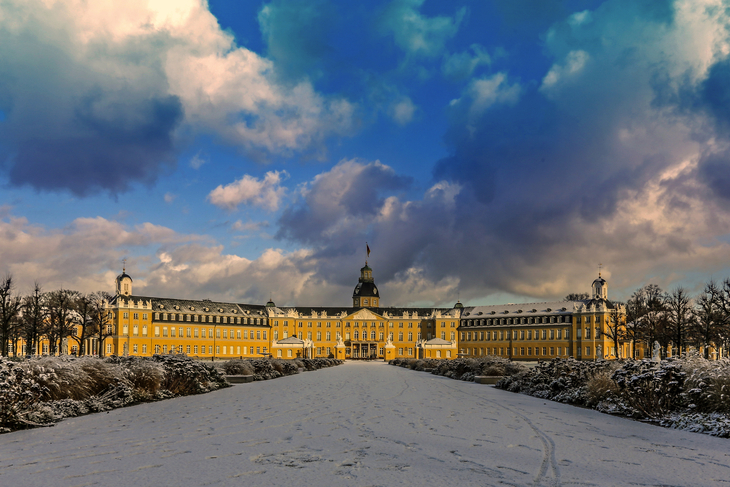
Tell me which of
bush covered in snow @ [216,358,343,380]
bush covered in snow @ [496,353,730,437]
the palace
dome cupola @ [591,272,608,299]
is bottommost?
the palace

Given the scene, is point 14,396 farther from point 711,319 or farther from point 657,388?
point 711,319

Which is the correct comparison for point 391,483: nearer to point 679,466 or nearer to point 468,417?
point 679,466

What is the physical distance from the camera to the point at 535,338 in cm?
10781

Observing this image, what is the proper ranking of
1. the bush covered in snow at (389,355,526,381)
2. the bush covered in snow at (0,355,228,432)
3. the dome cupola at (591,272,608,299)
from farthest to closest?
the dome cupola at (591,272,608,299), the bush covered in snow at (389,355,526,381), the bush covered in snow at (0,355,228,432)

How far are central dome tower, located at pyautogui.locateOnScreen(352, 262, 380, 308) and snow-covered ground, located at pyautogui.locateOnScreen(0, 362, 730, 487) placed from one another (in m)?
119

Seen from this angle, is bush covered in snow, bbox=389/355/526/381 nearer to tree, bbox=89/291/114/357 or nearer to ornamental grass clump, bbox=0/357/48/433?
ornamental grass clump, bbox=0/357/48/433

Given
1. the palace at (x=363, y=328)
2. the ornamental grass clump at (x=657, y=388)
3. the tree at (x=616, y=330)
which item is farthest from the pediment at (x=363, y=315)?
the ornamental grass clump at (x=657, y=388)

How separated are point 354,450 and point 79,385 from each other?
29.4 feet

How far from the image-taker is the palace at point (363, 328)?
329 ft

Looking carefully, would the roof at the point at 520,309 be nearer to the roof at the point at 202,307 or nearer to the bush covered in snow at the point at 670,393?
the roof at the point at 202,307

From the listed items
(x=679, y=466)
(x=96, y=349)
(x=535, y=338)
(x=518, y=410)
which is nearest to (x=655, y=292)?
(x=535, y=338)

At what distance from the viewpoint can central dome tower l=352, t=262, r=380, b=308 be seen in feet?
436

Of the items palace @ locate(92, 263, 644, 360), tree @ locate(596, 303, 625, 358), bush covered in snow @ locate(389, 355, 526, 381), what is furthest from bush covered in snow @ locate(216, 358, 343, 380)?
palace @ locate(92, 263, 644, 360)

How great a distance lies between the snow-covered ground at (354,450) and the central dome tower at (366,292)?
119229mm
